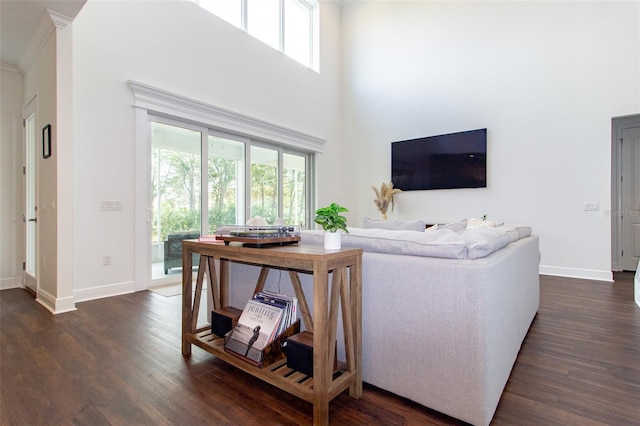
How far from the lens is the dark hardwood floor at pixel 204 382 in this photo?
4.27 ft

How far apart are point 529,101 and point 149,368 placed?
5387mm

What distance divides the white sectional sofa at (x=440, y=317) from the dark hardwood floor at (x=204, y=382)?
5.1 inches

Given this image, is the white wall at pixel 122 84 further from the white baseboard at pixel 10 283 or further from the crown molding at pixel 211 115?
the white baseboard at pixel 10 283

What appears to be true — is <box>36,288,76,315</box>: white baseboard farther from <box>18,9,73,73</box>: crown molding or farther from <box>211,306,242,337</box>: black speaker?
<box>18,9,73,73</box>: crown molding

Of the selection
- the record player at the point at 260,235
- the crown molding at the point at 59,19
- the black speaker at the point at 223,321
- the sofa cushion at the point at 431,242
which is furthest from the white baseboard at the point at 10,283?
the sofa cushion at the point at 431,242

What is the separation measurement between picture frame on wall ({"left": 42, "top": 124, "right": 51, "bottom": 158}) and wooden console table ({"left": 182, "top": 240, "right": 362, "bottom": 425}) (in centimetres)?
220

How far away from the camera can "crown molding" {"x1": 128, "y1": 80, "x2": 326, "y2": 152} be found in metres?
3.50

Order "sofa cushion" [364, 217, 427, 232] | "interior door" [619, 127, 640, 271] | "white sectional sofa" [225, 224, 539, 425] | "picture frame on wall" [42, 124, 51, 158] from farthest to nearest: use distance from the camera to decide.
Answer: "interior door" [619, 127, 640, 271], "picture frame on wall" [42, 124, 51, 158], "sofa cushion" [364, 217, 427, 232], "white sectional sofa" [225, 224, 539, 425]

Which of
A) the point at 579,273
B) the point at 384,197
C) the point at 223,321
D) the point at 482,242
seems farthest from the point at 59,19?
the point at 579,273

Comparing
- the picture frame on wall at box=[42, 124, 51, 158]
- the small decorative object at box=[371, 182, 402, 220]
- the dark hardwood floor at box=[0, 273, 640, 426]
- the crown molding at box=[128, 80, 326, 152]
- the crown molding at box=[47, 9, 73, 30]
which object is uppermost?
Answer: the crown molding at box=[47, 9, 73, 30]

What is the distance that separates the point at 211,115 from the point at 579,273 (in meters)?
5.32

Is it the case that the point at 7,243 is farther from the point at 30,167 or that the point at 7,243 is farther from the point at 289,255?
the point at 289,255

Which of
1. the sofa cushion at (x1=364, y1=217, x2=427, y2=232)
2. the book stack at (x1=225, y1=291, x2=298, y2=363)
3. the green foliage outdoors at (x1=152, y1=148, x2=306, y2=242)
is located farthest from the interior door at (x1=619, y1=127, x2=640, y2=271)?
the book stack at (x1=225, y1=291, x2=298, y2=363)

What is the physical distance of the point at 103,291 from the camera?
316 cm
